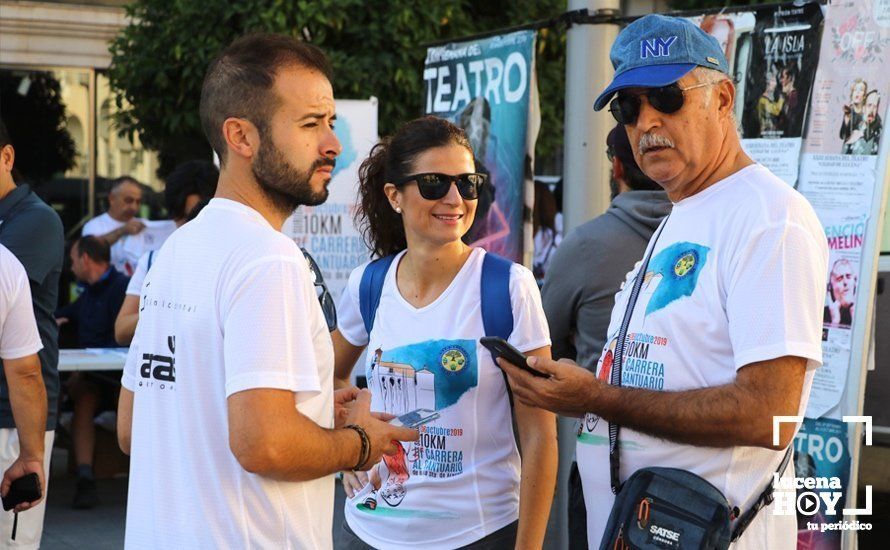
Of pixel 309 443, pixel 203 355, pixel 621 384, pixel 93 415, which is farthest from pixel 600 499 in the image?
pixel 93 415

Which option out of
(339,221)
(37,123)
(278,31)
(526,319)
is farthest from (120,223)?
(526,319)

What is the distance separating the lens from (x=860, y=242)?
4.23 m

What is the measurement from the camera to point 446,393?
3.31m

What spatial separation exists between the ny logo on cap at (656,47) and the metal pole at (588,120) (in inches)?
92.7

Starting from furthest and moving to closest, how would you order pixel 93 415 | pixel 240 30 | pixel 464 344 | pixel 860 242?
pixel 240 30
pixel 93 415
pixel 860 242
pixel 464 344

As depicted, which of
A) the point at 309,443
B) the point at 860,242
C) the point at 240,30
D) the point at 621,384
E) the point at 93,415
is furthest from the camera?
the point at 240,30

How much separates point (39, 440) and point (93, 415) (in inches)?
167

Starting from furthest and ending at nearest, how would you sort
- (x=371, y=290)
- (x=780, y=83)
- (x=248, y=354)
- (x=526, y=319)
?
1. (x=780, y=83)
2. (x=371, y=290)
3. (x=526, y=319)
4. (x=248, y=354)

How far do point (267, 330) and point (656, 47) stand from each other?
1.13m

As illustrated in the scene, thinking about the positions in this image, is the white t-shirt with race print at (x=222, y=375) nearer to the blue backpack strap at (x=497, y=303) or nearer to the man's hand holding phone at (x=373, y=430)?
the man's hand holding phone at (x=373, y=430)

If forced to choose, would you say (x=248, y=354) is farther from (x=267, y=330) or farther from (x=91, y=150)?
(x=91, y=150)

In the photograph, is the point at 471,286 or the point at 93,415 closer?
the point at 471,286

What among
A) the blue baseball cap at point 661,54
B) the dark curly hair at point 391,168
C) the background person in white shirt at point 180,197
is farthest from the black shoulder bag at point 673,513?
the background person in white shirt at point 180,197

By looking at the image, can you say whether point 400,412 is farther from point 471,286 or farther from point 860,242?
point 860,242
